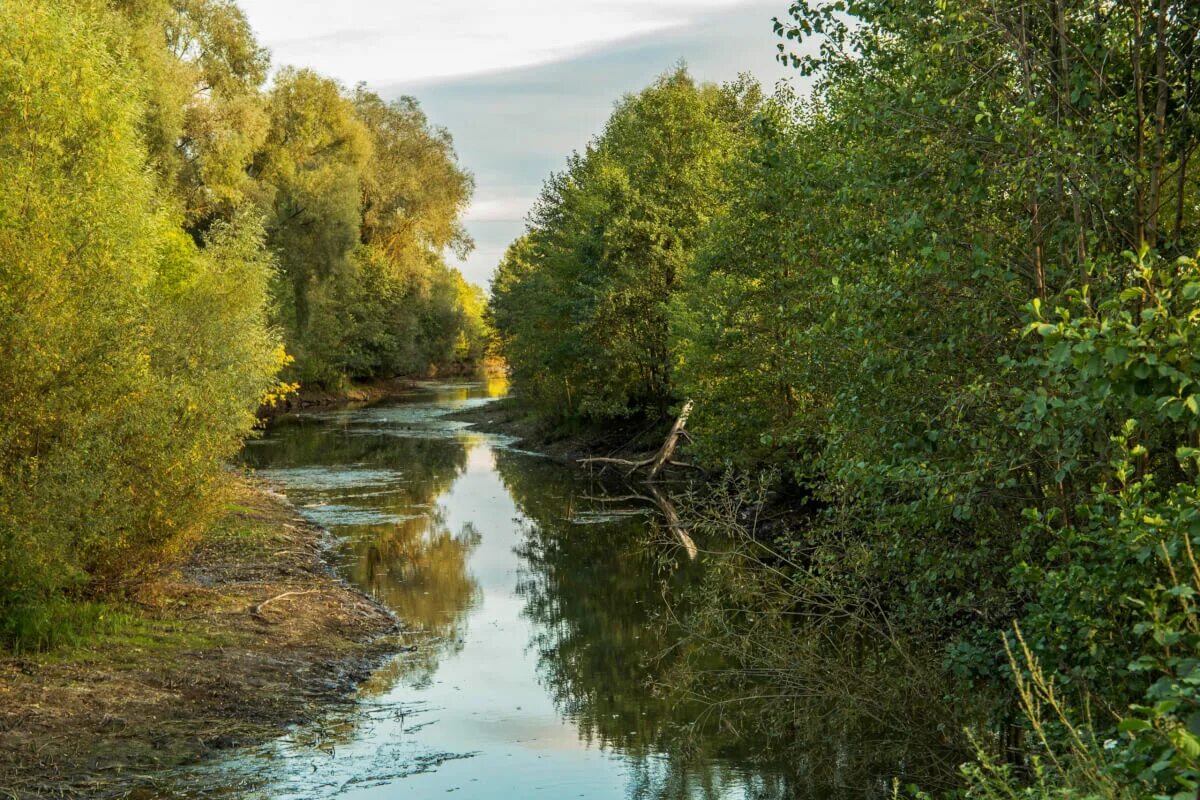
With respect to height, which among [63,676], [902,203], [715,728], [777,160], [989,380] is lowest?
[715,728]

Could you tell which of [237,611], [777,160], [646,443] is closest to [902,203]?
[777,160]

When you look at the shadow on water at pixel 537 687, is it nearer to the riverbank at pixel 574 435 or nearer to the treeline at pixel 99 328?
the treeline at pixel 99 328

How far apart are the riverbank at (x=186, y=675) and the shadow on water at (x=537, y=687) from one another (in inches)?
23.7

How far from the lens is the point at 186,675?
14.4 meters

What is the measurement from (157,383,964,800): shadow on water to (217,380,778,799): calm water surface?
0.04m

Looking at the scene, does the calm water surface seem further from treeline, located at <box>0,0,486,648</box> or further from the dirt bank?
the dirt bank

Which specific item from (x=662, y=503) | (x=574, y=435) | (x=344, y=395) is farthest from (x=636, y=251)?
(x=344, y=395)

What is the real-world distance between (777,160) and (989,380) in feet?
14.2

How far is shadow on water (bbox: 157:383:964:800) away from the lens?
12102mm

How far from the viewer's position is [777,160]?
13.1 m

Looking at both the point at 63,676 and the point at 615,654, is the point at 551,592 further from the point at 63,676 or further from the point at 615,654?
the point at 63,676

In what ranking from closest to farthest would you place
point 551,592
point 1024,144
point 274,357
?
point 1024,144 < point 551,592 < point 274,357

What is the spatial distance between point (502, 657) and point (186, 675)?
4927 millimetres

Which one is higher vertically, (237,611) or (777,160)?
(777,160)
